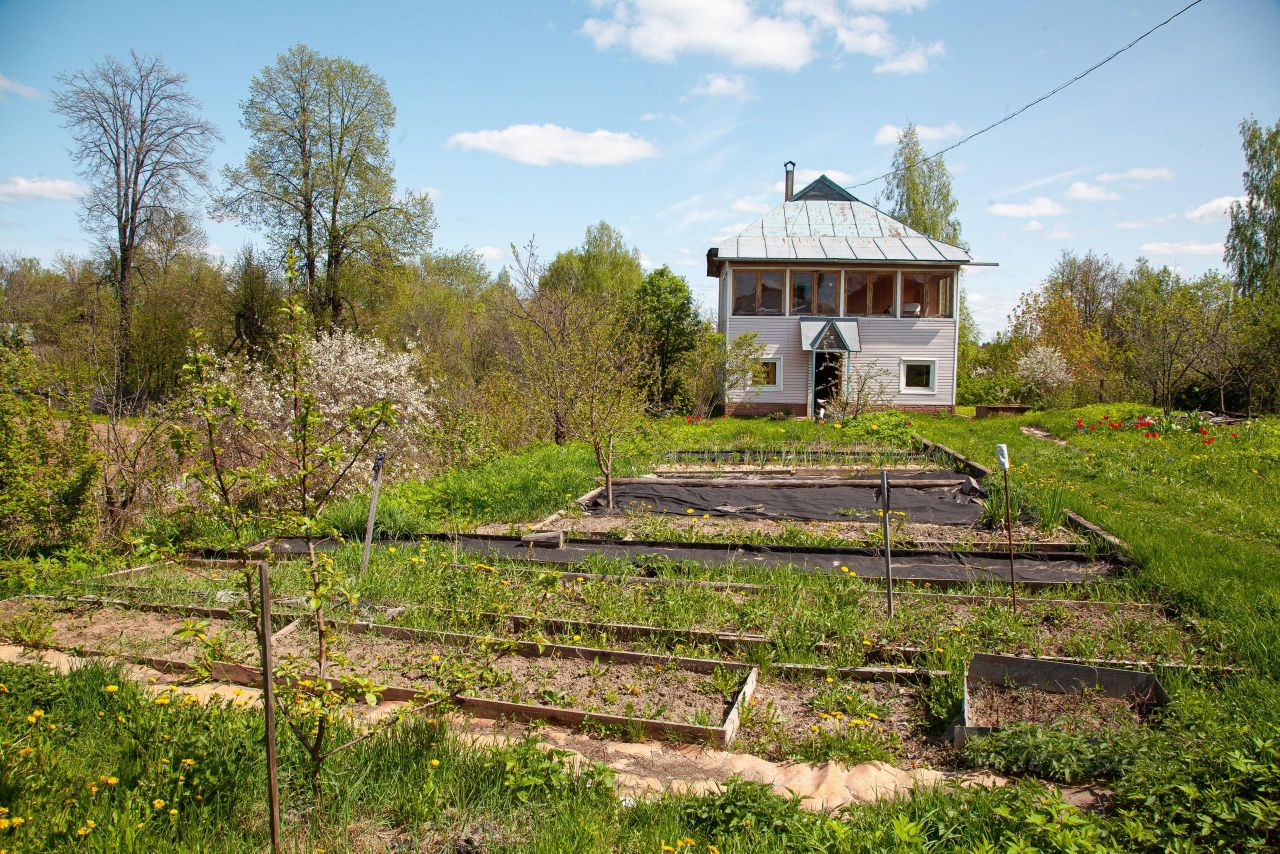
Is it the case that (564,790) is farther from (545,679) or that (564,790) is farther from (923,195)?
(923,195)

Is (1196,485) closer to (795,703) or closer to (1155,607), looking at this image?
(1155,607)

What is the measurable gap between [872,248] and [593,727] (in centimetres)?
2463

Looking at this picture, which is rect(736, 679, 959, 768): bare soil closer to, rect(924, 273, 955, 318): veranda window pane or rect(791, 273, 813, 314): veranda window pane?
rect(791, 273, 813, 314): veranda window pane

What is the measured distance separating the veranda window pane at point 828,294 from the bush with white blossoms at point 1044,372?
784 cm

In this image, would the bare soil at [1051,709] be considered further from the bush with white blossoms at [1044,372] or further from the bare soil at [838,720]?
the bush with white blossoms at [1044,372]

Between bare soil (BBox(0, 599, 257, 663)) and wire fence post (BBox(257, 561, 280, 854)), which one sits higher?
wire fence post (BBox(257, 561, 280, 854))

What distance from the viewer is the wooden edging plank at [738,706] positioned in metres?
4.13

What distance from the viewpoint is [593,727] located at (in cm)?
431

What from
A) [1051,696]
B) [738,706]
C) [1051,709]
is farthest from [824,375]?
[738,706]

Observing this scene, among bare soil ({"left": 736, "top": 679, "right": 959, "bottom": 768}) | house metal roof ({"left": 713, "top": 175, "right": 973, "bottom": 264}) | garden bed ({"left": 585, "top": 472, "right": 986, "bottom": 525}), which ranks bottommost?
bare soil ({"left": 736, "top": 679, "right": 959, "bottom": 768})

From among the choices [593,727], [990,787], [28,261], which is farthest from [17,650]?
[28,261]

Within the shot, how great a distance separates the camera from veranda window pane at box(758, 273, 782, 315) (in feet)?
85.8

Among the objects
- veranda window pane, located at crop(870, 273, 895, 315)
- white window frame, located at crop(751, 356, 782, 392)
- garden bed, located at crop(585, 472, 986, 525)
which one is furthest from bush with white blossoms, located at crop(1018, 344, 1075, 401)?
garden bed, located at crop(585, 472, 986, 525)

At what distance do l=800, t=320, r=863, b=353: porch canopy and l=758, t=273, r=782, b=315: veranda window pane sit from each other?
110 centimetres
